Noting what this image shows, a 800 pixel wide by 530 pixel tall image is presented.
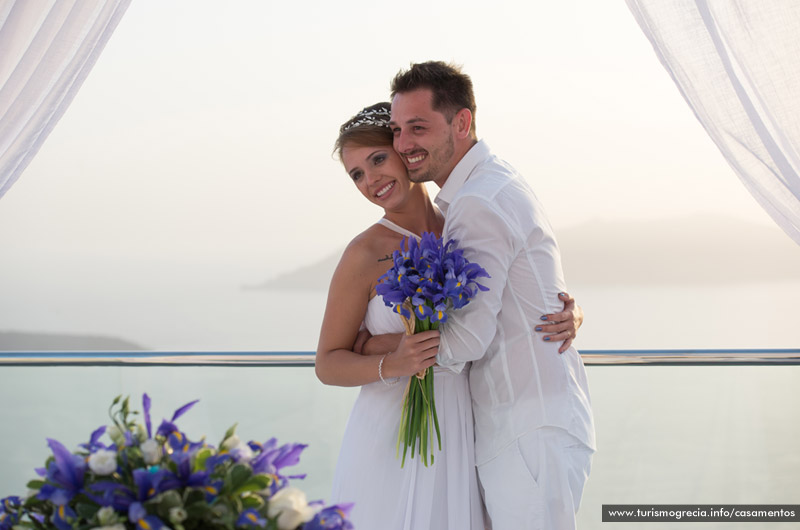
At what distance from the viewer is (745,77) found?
282 cm

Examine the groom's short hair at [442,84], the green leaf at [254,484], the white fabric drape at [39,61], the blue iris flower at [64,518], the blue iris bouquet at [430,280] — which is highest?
the white fabric drape at [39,61]

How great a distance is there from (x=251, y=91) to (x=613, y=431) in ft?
38.2

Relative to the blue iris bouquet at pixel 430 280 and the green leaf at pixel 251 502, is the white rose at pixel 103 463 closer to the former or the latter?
the green leaf at pixel 251 502

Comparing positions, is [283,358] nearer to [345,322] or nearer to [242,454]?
[345,322]

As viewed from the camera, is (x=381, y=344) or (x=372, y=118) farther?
(x=372, y=118)

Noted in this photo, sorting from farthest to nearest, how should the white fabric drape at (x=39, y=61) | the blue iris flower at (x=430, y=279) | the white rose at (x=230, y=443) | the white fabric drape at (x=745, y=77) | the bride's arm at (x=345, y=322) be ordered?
the white fabric drape at (x=39, y=61) < the white fabric drape at (x=745, y=77) < the bride's arm at (x=345, y=322) < the blue iris flower at (x=430, y=279) < the white rose at (x=230, y=443)

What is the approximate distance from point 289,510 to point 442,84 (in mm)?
1535

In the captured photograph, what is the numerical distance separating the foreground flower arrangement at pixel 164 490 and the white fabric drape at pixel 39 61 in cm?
227

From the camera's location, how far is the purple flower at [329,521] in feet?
3.32

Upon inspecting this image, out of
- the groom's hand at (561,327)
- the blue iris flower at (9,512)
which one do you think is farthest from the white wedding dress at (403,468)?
the blue iris flower at (9,512)

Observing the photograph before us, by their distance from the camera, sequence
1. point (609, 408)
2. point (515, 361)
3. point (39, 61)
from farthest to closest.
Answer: point (609, 408), point (39, 61), point (515, 361)

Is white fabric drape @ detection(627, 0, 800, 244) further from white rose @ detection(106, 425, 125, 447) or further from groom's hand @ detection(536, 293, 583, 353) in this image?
white rose @ detection(106, 425, 125, 447)

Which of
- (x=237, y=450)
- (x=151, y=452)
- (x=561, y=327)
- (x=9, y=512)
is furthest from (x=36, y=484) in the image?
(x=561, y=327)

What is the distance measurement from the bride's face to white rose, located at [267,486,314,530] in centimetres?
147
